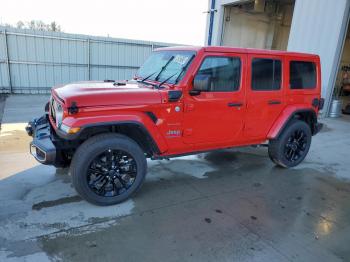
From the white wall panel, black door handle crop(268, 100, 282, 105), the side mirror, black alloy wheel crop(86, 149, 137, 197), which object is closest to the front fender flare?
black alloy wheel crop(86, 149, 137, 197)

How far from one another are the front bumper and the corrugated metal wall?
27.4ft

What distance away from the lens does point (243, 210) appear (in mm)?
3396

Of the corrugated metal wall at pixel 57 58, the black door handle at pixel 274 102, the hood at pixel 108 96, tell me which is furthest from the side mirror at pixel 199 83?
the corrugated metal wall at pixel 57 58

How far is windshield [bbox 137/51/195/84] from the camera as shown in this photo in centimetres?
358

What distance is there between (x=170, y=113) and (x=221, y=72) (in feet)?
2.99

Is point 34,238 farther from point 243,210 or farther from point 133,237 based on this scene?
point 243,210

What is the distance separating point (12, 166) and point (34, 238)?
→ 6.60 ft

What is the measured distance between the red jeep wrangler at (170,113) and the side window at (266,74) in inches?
0.5

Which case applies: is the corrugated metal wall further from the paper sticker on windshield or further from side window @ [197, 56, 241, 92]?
side window @ [197, 56, 241, 92]

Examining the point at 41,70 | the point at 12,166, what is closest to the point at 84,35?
the point at 41,70

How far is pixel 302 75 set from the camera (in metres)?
4.54

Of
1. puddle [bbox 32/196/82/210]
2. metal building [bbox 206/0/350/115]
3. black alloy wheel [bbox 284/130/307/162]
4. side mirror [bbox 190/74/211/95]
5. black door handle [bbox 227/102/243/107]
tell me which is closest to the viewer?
puddle [bbox 32/196/82/210]

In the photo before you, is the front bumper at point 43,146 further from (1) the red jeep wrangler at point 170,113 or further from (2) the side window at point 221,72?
Answer: (2) the side window at point 221,72

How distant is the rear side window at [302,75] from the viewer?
4410 mm
